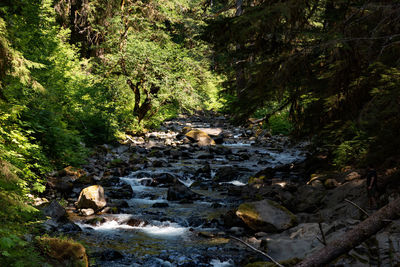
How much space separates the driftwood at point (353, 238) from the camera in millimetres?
2648

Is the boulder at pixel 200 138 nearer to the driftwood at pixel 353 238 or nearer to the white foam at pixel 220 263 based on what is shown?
the white foam at pixel 220 263

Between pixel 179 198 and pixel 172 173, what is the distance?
3.21m

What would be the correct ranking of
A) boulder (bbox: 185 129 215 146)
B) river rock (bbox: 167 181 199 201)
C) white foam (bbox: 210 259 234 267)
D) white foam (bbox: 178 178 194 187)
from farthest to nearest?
boulder (bbox: 185 129 215 146)
white foam (bbox: 178 178 194 187)
river rock (bbox: 167 181 199 201)
white foam (bbox: 210 259 234 267)

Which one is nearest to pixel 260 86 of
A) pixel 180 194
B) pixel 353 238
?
pixel 353 238

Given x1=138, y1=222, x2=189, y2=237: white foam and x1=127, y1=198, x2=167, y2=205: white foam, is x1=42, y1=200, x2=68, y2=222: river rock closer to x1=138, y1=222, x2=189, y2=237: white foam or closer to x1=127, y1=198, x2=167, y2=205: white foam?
x1=138, y1=222, x2=189, y2=237: white foam

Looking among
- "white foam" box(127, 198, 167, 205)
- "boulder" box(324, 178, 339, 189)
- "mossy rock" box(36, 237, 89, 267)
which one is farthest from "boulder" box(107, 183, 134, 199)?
"boulder" box(324, 178, 339, 189)

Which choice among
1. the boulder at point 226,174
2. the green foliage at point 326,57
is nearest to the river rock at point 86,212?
the green foliage at point 326,57

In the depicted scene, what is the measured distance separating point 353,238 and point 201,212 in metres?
7.56

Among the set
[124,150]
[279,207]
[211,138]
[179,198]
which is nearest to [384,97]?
[279,207]

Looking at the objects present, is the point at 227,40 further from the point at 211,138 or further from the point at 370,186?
the point at 211,138

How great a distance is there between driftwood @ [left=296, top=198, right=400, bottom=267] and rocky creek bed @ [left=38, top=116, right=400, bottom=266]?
744mm

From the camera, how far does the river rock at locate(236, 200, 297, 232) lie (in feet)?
27.0

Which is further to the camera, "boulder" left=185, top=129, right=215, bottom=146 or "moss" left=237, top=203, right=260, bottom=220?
"boulder" left=185, top=129, right=215, bottom=146

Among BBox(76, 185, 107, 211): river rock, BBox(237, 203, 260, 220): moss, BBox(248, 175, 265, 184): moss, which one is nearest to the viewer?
BBox(237, 203, 260, 220): moss
